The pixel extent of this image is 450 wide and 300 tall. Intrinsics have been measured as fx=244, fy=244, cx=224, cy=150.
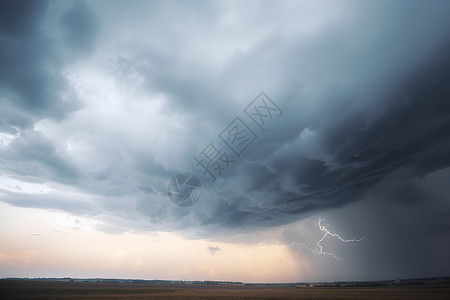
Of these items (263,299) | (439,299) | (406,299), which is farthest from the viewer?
(263,299)

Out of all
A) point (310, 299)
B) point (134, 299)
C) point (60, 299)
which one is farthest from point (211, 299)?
point (60, 299)

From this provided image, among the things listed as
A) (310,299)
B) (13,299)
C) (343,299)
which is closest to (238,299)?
(310,299)

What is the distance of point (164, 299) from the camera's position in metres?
67.1

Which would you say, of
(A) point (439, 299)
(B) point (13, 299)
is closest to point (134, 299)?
(B) point (13, 299)

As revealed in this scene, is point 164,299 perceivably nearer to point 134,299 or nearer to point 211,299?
point 134,299

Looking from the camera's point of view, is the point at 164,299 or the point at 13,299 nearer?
the point at 13,299

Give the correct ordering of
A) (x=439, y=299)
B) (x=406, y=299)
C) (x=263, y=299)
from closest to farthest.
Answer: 1. (x=439, y=299)
2. (x=406, y=299)
3. (x=263, y=299)

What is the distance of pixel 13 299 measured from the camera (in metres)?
55.3

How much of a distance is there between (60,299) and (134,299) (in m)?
18.0

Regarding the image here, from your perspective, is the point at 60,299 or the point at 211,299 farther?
the point at 211,299

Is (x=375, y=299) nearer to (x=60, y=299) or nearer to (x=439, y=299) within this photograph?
(x=439, y=299)

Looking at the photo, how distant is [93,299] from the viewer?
62.3 metres

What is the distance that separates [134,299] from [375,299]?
62.7 metres

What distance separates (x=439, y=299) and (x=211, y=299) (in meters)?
53.5
